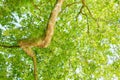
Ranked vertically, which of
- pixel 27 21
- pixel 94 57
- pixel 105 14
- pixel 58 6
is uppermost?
pixel 27 21

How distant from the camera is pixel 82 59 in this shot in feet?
65.6

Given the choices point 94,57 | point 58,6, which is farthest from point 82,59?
Answer: point 58,6

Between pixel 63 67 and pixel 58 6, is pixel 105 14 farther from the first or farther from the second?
pixel 58 6

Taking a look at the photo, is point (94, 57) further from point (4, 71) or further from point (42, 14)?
point (4, 71)

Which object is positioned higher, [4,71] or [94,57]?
[4,71]

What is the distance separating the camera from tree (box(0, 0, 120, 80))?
18312 mm

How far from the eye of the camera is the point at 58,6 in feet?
35.9

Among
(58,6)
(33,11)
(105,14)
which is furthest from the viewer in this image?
(105,14)

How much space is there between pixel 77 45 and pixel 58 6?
9308 mm

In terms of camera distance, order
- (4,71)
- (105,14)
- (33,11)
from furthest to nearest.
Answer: (105,14), (33,11), (4,71)

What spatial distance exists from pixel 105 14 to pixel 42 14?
4.79 m

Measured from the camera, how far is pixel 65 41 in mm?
19078

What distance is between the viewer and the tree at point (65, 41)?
60.1ft

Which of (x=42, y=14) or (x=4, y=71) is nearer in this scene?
(x=4, y=71)
